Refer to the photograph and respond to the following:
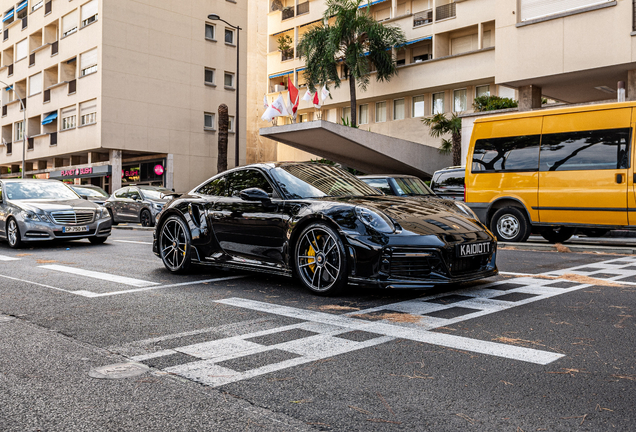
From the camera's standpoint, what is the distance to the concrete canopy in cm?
2886

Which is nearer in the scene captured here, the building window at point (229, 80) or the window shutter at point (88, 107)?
the window shutter at point (88, 107)

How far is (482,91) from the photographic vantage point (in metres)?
34.6

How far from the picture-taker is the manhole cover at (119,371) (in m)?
3.52

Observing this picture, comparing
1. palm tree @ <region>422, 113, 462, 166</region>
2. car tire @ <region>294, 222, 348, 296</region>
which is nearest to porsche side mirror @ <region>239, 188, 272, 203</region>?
car tire @ <region>294, 222, 348, 296</region>

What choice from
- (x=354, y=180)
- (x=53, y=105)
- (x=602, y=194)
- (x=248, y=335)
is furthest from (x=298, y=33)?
(x=248, y=335)

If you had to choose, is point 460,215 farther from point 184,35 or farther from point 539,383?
point 184,35

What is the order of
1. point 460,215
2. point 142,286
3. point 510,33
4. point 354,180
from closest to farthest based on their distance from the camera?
point 460,215 → point 142,286 → point 354,180 → point 510,33

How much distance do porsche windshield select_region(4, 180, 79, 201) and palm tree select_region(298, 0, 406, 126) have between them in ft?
75.0

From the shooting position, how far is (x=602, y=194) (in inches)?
433

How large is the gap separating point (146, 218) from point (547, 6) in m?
15.8

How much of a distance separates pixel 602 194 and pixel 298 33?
38.2 m

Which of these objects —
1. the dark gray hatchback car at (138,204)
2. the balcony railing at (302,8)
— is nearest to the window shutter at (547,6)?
the dark gray hatchback car at (138,204)

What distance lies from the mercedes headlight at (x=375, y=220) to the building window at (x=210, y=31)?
4125 centimetres

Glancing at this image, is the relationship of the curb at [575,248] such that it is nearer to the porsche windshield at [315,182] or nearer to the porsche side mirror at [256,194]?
the porsche windshield at [315,182]
